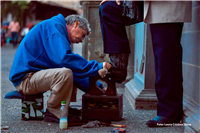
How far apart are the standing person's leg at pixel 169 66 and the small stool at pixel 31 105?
1383mm

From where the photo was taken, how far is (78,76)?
11.4ft

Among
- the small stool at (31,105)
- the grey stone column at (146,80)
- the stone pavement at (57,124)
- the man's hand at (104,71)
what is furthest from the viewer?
the grey stone column at (146,80)

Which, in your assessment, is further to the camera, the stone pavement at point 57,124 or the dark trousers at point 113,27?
the dark trousers at point 113,27

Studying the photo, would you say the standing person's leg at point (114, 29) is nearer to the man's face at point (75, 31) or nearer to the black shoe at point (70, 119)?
the man's face at point (75, 31)

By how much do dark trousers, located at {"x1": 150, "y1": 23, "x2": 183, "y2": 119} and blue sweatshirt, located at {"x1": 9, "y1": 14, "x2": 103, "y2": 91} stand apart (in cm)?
68

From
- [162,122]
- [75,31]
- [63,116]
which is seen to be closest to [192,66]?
[162,122]

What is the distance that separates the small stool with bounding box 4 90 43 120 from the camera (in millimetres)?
3566

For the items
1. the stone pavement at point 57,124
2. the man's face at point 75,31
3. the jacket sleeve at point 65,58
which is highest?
the man's face at point 75,31

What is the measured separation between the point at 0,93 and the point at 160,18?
335cm

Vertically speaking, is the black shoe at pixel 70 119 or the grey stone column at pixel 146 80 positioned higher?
the grey stone column at pixel 146 80

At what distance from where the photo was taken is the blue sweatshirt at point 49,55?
3357 mm

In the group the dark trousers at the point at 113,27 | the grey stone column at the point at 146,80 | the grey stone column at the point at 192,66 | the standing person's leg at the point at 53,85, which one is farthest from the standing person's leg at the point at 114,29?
the grey stone column at the point at 146,80

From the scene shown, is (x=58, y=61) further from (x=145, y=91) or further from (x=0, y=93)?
(x=0, y=93)

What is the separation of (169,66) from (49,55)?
1317 mm
